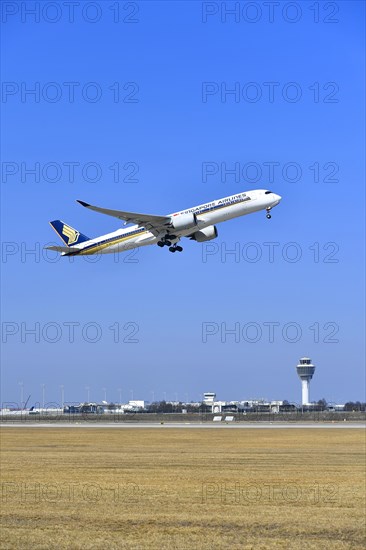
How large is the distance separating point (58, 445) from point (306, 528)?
40.9 meters

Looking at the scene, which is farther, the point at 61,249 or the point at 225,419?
the point at 225,419

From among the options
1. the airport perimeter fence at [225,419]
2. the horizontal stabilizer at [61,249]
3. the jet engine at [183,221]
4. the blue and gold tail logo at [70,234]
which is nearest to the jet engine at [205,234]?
the jet engine at [183,221]

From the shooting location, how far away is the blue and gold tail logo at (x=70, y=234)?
241 ft

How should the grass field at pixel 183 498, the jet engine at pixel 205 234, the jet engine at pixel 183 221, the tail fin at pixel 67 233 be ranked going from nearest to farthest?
the grass field at pixel 183 498
the jet engine at pixel 183 221
the jet engine at pixel 205 234
the tail fin at pixel 67 233

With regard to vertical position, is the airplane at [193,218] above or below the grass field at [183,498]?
above

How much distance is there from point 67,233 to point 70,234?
56 cm

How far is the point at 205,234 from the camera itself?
58.6 m

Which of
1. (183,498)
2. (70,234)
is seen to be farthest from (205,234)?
(183,498)

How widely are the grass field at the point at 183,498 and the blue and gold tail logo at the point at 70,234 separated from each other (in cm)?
2137

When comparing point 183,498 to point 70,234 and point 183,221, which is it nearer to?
point 183,221

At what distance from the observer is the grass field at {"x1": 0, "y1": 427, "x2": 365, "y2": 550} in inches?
957

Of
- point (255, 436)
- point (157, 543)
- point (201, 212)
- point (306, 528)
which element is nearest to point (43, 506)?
point (157, 543)

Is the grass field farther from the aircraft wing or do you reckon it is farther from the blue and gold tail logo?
the blue and gold tail logo

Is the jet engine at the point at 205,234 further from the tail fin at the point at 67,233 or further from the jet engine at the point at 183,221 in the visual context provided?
the tail fin at the point at 67,233
